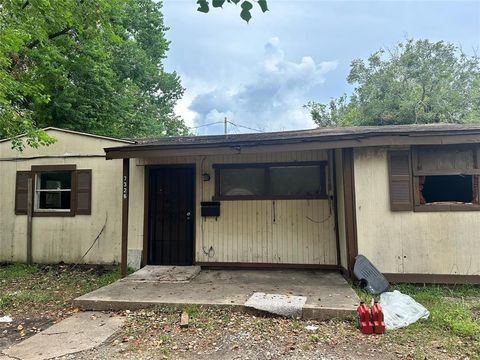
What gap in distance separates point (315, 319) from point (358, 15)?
6824mm

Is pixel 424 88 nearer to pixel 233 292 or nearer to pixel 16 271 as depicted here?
pixel 233 292

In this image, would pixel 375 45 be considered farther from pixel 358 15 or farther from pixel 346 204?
pixel 346 204

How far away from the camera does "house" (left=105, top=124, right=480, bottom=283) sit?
484 cm

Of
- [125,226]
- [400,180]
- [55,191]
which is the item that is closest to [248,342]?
[400,180]

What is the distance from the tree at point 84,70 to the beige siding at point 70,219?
610 mm

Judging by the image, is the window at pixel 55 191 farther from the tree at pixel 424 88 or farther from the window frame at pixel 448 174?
the tree at pixel 424 88

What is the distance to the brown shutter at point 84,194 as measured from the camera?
22.9 feet

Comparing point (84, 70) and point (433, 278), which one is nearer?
point (433, 278)

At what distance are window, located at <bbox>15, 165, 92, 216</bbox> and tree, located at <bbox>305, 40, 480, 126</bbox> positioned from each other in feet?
56.7

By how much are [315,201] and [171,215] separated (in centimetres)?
280

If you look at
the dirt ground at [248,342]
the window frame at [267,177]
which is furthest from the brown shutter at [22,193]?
the dirt ground at [248,342]

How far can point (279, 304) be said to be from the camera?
152 inches

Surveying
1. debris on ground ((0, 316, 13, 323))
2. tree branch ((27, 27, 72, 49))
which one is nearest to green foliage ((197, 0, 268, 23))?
debris on ground ((0, 316, 13, 323))

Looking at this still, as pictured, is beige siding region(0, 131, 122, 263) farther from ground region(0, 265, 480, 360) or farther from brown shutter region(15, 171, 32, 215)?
ground region(0, 265, 480, 360)
